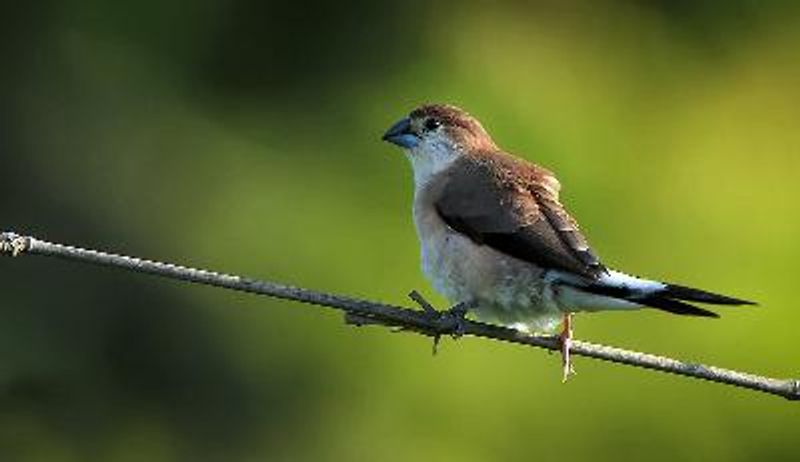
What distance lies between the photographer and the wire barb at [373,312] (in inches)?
141

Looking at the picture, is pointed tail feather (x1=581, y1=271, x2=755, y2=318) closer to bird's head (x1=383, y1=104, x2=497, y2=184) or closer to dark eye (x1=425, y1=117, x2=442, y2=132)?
bird's head (x1=383, y1=104, x2=497, y2=184)

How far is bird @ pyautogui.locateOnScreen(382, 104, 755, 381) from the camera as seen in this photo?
4789mm

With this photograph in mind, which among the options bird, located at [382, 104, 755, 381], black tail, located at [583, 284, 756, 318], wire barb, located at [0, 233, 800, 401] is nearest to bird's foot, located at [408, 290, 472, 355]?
wire barb, located at [0, 233, 800, 401]

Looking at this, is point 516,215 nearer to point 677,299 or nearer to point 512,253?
point 512,253

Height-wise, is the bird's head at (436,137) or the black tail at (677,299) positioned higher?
the bird's head at (436,137)

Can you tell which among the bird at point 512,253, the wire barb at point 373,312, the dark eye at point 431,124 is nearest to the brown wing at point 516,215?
the bird at point 512,253

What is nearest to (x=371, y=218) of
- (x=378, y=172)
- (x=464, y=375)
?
(x=378, y=172)

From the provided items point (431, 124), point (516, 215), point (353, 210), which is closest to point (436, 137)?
point (431, 124)

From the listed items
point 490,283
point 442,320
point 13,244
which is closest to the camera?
point 13,244

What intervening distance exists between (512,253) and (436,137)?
35.4 inches

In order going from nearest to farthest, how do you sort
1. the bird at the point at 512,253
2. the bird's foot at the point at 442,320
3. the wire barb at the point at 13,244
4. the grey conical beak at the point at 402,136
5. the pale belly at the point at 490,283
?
the wire barb at the point at 13,244 → the bird's foot at the point at 442,320 → the bird at the point at 512,253 → the pale belly at the point at 490,283 → the grey conical beak at the point at 402,136

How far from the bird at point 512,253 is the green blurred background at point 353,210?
1570 millimetres

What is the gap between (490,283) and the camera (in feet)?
16.2

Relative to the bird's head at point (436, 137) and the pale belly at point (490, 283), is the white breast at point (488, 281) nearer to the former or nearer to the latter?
the pale belly at point (490, 283)
